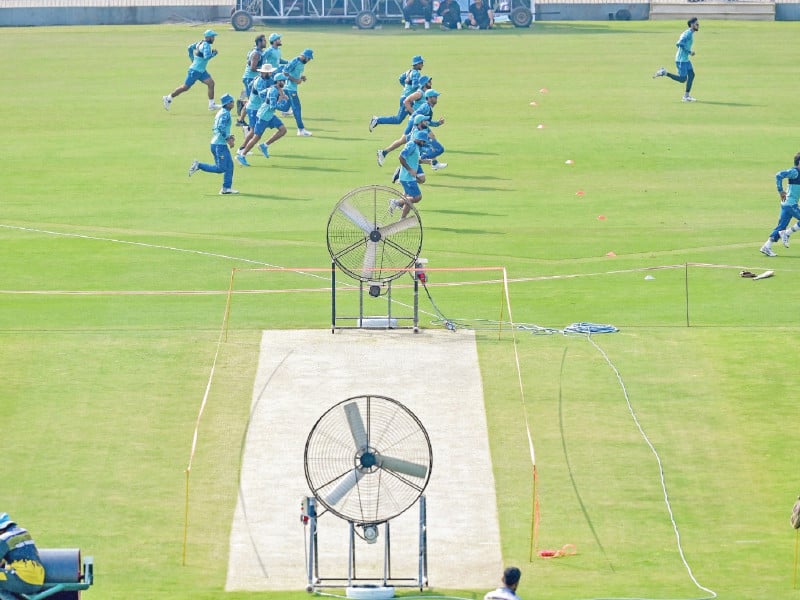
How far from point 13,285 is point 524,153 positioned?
16808 millimetres

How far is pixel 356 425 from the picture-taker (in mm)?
17625

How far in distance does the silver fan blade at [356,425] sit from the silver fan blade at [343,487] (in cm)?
28

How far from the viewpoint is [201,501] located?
21266 millimetres

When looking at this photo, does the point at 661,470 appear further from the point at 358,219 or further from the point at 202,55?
the point at 202,55

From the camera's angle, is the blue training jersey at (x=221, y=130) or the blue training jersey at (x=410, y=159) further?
the blue training jersey at (x=221, y=130)

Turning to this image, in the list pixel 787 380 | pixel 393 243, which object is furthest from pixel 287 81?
pixel 787 380

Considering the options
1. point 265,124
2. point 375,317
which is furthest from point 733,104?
point 375,317

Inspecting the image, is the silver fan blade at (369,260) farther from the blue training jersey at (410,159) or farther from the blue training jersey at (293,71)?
the blue training jersey at (293,71)

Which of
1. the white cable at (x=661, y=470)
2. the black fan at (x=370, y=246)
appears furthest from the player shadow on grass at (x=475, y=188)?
the white cable at (x=661, y=470)

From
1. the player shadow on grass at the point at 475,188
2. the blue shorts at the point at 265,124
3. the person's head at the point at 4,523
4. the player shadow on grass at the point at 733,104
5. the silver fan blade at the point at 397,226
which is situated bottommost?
the player shadow on grass at the point at 475,188

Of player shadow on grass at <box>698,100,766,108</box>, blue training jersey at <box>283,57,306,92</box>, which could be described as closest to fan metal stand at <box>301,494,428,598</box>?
blue training jersey at <box>283,57,306,92</box>

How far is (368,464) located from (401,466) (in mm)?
382

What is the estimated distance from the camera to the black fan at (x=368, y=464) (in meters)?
17.5

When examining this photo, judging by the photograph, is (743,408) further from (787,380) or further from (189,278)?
(189,278)
